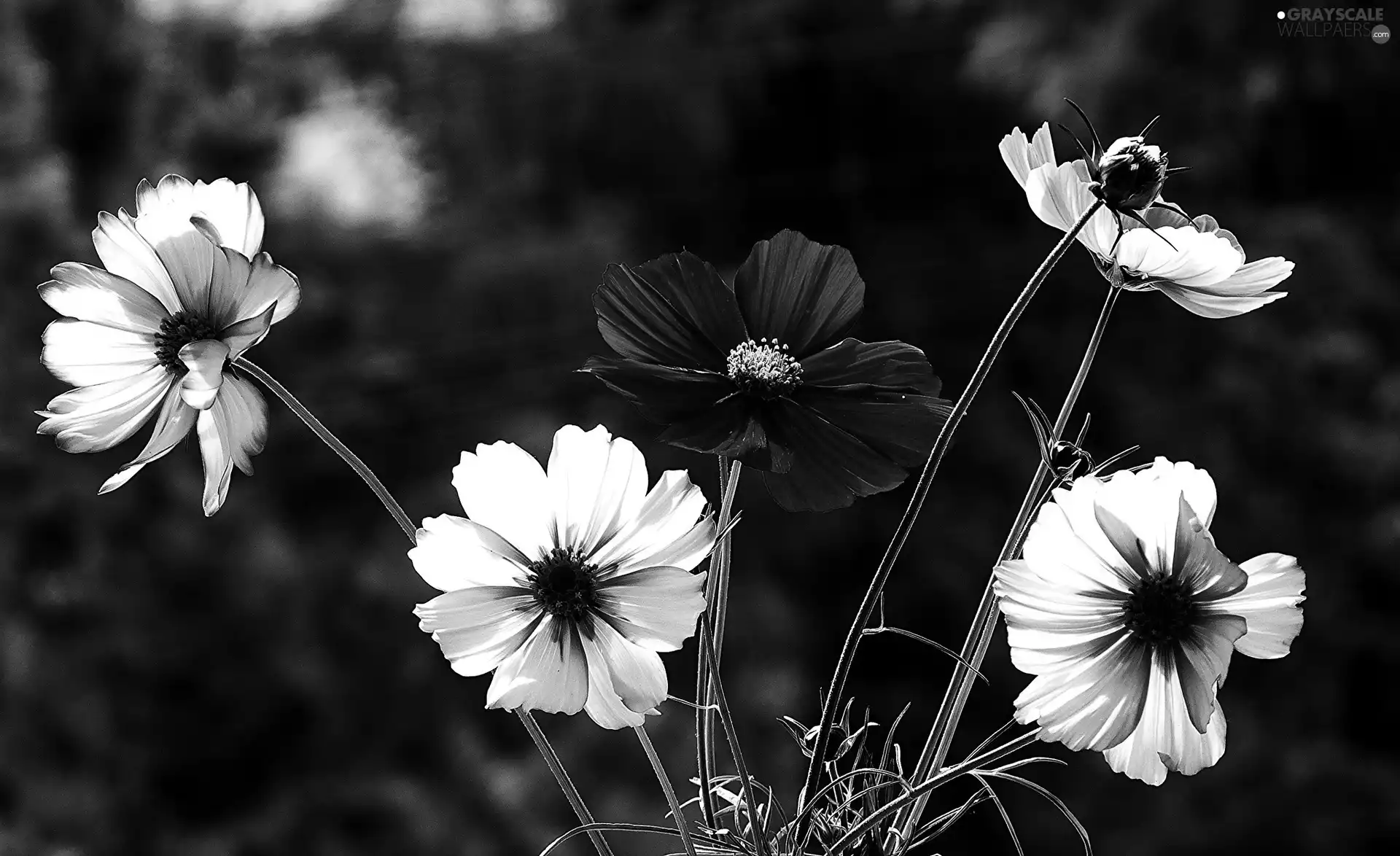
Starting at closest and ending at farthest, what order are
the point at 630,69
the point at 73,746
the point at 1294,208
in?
the point at 73,746 < the point at 1294,208 < the point at 630,69

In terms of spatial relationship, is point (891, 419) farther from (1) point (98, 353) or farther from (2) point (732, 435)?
(1) point (98, 353)

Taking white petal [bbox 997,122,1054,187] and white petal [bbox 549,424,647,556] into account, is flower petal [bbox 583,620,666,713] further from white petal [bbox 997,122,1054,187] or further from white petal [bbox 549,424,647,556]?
white petal [bbox 997,122,1054,187]

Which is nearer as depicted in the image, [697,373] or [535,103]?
[697,373]

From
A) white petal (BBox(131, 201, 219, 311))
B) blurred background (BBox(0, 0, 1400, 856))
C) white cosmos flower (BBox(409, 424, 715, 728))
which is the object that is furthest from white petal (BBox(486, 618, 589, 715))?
blurred background (BBox(0, 0, 1400, 856))

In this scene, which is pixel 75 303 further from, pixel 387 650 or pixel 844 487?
pixel 387 650

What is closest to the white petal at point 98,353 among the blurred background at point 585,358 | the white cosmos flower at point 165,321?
the white cosmos flower at point 165,321

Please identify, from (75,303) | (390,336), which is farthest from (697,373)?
(390,336)

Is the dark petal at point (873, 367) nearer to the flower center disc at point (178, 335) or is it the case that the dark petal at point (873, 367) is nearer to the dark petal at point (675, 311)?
the dark petal at point (675, 311)
